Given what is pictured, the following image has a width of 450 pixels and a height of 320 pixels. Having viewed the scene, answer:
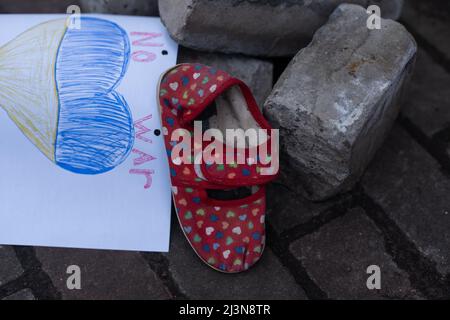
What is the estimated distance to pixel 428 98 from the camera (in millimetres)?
1743

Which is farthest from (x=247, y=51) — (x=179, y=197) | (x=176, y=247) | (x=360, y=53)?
(x=176, y=247)

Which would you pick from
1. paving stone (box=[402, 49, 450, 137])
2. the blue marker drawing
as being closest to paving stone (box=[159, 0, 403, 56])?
the blue marker drawing

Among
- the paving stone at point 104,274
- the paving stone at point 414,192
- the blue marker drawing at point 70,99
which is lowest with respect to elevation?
the paving stone at point 104,274

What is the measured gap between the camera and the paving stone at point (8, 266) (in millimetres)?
1385

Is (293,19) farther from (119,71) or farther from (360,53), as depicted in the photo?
(119,71)

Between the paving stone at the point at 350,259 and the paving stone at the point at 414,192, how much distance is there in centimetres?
8

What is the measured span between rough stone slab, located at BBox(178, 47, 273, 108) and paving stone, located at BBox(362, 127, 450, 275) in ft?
1.17

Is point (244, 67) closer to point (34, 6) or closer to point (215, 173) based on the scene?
point (215, 173)

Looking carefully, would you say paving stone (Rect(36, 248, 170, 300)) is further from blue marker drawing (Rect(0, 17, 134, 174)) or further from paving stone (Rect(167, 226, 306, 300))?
blue marker drawing (Rect(0, 17, 134, 174))

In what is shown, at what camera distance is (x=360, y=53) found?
144cm

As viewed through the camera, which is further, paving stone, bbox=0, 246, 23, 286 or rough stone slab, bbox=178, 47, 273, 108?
rough stone slab, bbox=178, 47, 273, 108

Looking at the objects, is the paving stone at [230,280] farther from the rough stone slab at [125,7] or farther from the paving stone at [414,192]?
the rough stone slab at [125,7]

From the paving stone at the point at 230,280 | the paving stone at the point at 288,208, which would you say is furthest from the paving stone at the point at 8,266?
the paving stone at the point at 288,208

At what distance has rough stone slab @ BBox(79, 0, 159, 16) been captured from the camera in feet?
5.42
